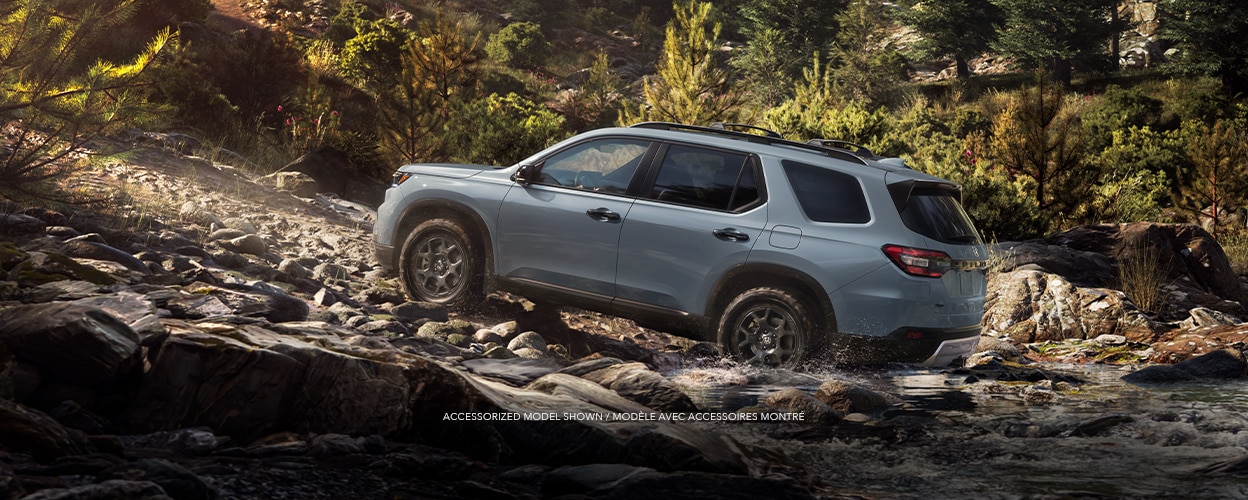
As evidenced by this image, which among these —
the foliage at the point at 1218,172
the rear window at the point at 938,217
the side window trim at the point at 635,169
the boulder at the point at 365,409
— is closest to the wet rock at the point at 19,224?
the boulder at the point at 365,409

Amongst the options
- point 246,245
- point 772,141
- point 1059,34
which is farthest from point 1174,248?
point 1059,34

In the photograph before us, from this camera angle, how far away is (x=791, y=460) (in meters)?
5.66

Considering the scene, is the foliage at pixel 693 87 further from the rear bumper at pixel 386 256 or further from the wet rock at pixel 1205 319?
the rear bumper at pixel 386 256

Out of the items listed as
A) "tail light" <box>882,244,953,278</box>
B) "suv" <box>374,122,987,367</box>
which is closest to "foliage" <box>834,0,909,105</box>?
"suv" <box>374,122,987,367</box>

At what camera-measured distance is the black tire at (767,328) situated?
7.27m

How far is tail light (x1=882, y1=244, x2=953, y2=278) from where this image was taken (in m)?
7.00

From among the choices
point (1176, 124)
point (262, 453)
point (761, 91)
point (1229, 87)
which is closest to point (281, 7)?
point (761, 91)

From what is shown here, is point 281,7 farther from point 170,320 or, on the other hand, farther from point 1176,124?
point 170,320

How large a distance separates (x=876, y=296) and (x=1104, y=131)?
25.6m

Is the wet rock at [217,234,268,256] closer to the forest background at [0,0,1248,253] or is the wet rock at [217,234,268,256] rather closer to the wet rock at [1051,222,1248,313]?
the forest background at [0,0,1248,253]

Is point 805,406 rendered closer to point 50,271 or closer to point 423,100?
point 50,271

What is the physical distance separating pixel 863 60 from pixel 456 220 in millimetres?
33544

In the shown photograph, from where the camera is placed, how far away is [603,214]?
7.77m

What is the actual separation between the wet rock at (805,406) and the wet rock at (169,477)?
140 inches
